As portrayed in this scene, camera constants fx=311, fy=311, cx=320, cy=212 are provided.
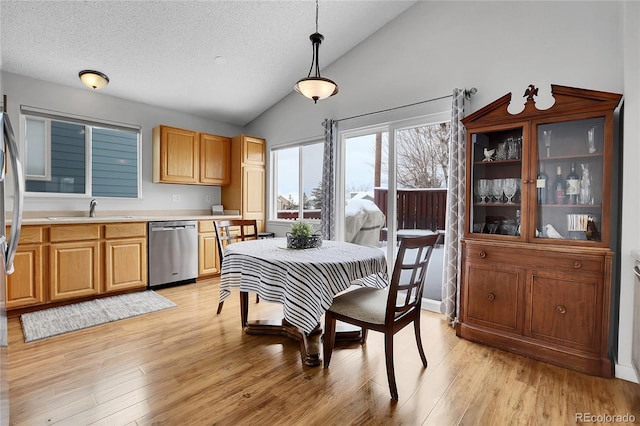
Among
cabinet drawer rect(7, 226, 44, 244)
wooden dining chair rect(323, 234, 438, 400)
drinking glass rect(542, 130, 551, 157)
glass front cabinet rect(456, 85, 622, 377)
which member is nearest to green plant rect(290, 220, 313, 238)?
wooden dining chair rect(323, 234, 438, 400)

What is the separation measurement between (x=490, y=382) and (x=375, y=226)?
2140 mm

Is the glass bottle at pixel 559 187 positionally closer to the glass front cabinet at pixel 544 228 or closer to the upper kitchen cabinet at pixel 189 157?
the glass front cabinet at pixel 544 228

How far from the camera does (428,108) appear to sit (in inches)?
127

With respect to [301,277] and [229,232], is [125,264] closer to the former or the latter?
[229,232]

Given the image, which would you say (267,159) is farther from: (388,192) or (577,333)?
(577,333)

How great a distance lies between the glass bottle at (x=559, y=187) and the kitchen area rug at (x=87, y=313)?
363 centimetres

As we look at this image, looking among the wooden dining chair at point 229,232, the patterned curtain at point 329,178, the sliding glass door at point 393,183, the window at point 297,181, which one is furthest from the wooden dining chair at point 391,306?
the window at point 297,181

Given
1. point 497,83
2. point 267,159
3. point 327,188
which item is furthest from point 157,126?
point 497,83

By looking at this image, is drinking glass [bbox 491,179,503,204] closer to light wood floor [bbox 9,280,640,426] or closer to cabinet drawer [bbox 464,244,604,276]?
cabinet drawer [bbox 464,244,604,276]

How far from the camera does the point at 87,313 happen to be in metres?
3.04

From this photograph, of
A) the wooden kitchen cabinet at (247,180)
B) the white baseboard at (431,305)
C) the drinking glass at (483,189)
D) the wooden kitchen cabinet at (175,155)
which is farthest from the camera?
the wooden kitchen cabinet at (247,180)

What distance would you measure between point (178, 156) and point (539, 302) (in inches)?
174

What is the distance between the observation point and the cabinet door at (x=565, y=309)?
2039mm

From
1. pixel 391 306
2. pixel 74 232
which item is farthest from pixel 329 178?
pixel 74 232
